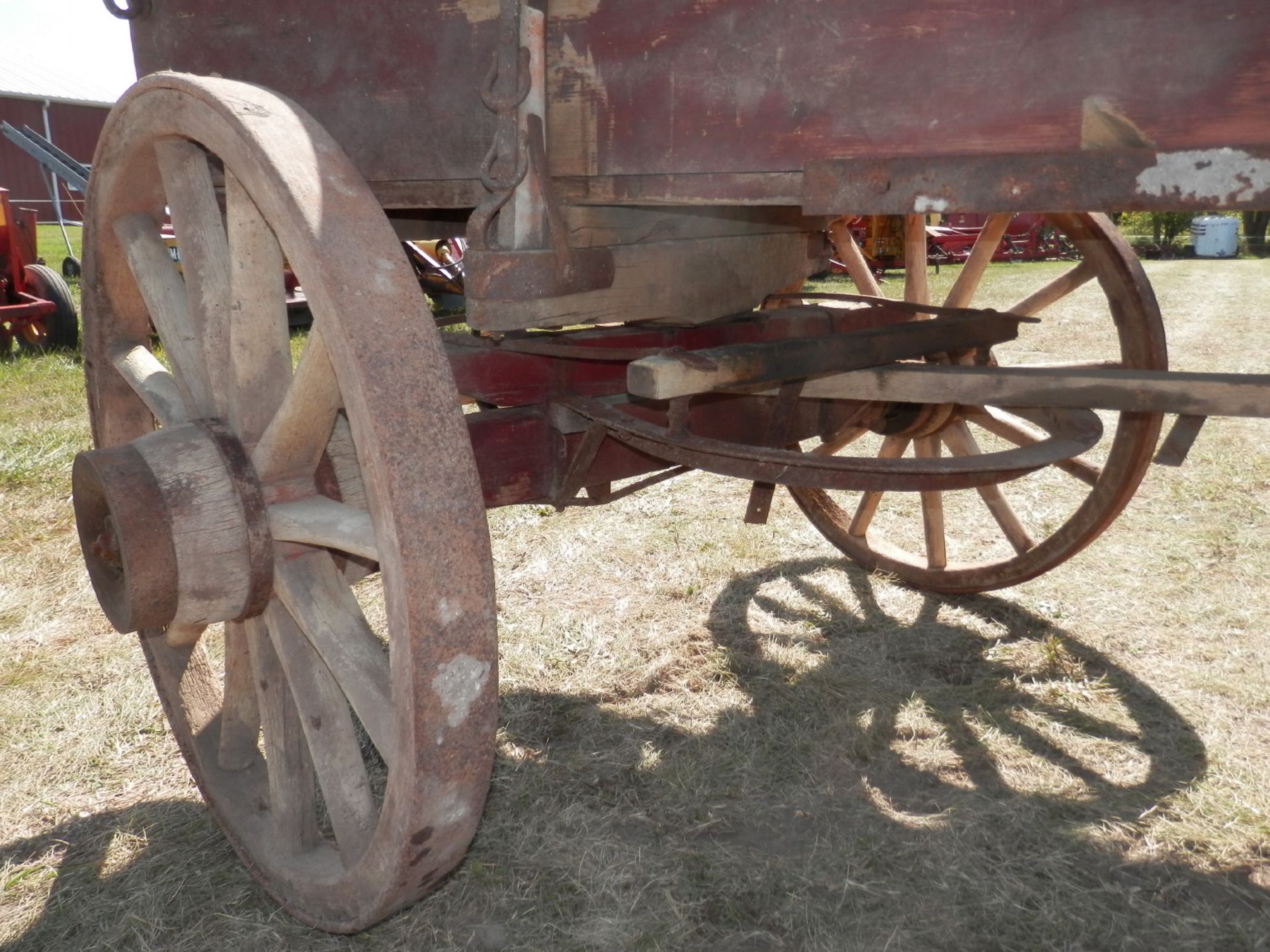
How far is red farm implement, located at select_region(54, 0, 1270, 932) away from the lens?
3.73 ft

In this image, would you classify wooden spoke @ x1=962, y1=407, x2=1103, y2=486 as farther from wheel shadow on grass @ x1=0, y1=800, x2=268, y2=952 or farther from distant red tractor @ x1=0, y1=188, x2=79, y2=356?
distant red tractor @ x1=0, y1=188, x2=79, y2=356

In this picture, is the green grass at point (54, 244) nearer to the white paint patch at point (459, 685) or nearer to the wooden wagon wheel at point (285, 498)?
the wooden wagon wheel at point (285, 498)

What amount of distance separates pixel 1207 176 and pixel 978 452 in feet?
6.89

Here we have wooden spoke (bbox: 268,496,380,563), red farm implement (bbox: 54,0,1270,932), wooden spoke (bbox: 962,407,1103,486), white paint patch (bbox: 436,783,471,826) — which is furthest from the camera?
wooden spoke (bbox: 962,407,1103,486)

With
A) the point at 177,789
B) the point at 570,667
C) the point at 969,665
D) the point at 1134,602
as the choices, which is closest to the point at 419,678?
the point at 177,789

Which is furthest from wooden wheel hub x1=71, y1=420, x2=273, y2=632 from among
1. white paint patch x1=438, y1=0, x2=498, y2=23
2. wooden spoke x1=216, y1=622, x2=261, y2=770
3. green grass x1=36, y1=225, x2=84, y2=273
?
green grass x1=36, y1=225, x2=84, y2=273

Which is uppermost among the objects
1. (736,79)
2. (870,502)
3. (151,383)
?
(736,79)

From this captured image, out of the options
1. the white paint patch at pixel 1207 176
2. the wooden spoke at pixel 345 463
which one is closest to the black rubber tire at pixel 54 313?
the wooden spoke at pixel 345 463

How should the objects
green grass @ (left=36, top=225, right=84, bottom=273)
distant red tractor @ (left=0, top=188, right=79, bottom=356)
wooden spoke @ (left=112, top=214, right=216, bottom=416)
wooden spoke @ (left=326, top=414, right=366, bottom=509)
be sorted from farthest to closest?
green grass @ (left=36, top=225, right=84, bottom=273) → distant red tractor @ (left=0, top=188, right=79, bottom=356) → wooden spoke @ (left=112, top=214, right=216, bottom=416) → wooden spoke @ (left=326, top=414, right=366, bottom=509)

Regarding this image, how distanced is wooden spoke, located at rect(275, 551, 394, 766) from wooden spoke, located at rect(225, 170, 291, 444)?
23cm

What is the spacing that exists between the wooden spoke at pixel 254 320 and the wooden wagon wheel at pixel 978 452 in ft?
4.89

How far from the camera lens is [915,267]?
2.95 m

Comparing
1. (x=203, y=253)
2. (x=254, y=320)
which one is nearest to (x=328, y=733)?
(x=254, y=320)

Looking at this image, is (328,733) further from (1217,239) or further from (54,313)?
(1217,239)
